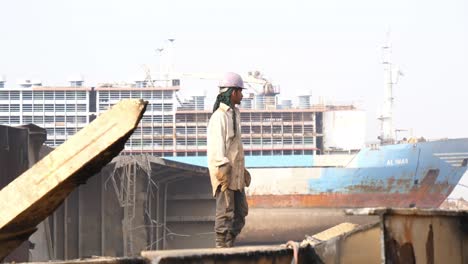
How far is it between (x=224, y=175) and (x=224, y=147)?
203mm

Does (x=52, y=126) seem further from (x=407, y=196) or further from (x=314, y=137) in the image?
(x=407, y=196)

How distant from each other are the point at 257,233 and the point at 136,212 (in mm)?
30877

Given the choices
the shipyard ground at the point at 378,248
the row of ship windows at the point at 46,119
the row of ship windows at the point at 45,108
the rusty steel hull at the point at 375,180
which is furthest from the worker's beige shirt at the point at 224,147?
the row of ship windows at the point at 45,108

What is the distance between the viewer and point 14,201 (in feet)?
12.2

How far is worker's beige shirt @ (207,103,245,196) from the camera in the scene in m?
6.65

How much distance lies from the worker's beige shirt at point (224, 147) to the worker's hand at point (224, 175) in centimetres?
3

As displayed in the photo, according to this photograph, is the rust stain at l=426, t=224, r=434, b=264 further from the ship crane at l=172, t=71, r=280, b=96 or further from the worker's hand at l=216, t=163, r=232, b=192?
the ship crane at l=172, t=71, r=280, b=96

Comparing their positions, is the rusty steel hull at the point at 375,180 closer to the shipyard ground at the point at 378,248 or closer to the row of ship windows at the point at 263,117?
the row of ship windows at the point at 263,117

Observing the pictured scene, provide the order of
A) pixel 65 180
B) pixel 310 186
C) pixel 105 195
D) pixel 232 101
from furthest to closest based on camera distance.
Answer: pixel 310 186 < pixel 105 195 < pixel 232 101 < pixel 65 180

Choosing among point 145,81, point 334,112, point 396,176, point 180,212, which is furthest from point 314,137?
point 180,212

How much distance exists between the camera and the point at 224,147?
264 inches

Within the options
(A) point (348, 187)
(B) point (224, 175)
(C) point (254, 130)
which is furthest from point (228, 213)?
(C) point (254, 130)

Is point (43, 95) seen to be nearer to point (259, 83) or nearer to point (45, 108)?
point (45, 108)

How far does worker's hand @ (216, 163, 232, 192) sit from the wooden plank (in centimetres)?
Result: 285
